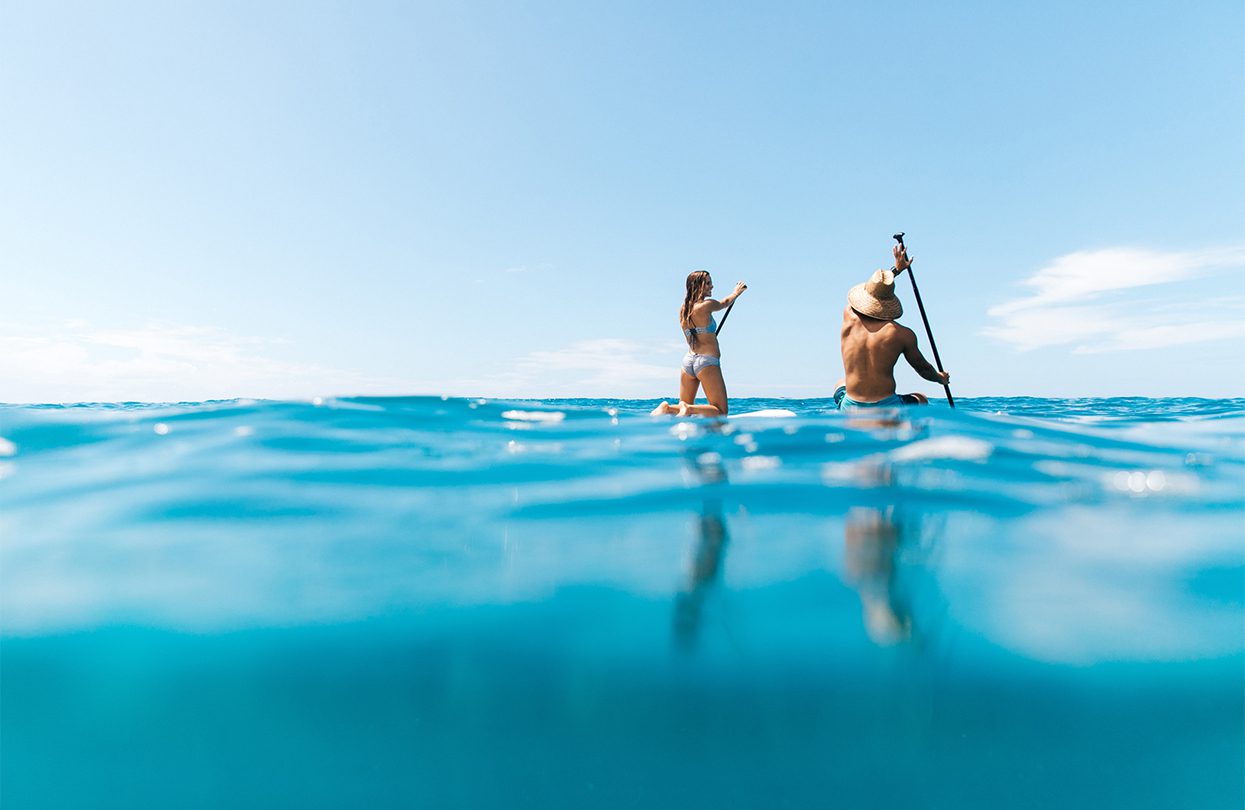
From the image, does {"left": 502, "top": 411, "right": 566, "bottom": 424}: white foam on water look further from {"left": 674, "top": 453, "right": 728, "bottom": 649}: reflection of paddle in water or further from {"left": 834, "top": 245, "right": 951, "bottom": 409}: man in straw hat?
{"left": 834, "top": 245, "right": 951, "bottom": 409}: man in straw hat

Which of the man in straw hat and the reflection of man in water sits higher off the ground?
the man in straw hat

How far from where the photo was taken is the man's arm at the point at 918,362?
7.21 m

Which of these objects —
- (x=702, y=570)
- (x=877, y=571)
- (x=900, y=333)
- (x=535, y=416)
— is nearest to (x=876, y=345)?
(x=900, y=333)

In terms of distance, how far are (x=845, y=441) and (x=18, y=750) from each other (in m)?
5.56

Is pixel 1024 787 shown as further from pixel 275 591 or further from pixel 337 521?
pixel 337 521

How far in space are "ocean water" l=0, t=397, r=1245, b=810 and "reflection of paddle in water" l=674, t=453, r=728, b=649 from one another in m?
0.02

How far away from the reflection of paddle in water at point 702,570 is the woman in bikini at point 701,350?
13.6 ft

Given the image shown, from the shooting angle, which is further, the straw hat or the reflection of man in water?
the straw hat

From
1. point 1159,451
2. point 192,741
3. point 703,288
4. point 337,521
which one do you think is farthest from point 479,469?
point 1159,451

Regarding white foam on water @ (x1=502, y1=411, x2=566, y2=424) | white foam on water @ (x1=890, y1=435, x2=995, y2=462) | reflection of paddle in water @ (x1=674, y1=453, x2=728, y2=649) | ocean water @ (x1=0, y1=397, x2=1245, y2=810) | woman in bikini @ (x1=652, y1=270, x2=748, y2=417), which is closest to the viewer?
ocean water @ (x1=0, y1=397, x2=1245, y2=810)

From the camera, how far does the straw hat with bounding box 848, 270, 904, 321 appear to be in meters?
7.29

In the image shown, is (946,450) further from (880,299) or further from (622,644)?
(622,644)

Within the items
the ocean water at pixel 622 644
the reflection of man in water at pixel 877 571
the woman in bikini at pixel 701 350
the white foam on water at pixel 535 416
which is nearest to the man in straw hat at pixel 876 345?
the woman in bikini at pixel 701 350

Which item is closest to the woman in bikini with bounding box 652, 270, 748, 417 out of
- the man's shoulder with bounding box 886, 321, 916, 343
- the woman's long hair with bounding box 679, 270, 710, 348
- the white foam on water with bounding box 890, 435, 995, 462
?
the woman's long hair with bounding box 679, 270, 710, 348
